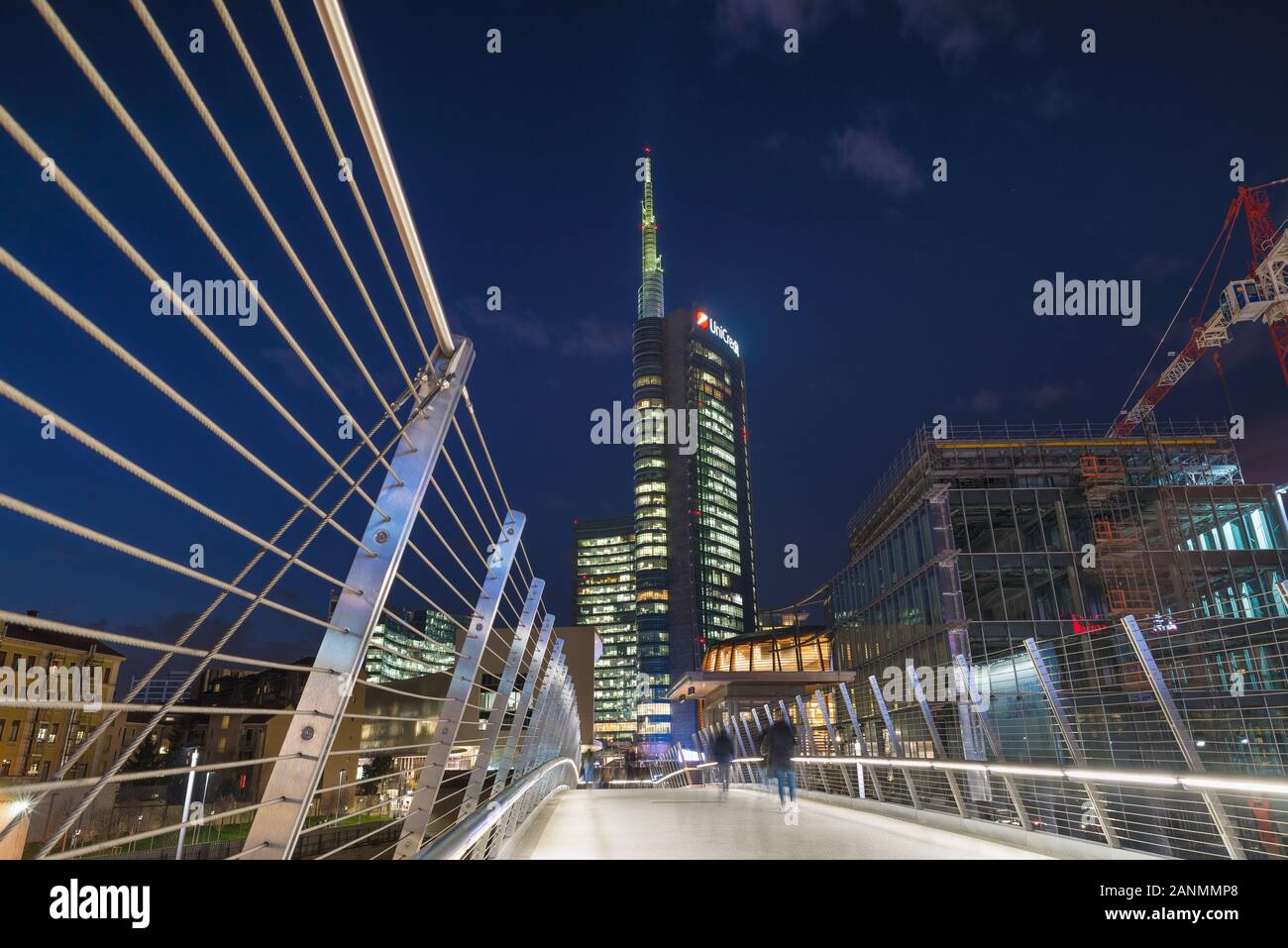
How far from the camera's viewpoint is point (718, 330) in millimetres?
147250

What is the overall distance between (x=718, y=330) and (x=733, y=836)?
14524 centimetres

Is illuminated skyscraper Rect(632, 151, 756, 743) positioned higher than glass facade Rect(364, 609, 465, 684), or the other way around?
illuminated skyscraper Rect(632, 151, 756, 743)

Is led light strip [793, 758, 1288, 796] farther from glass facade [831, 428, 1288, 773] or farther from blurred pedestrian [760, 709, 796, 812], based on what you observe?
glass facade [831, 428, 1288, 773]

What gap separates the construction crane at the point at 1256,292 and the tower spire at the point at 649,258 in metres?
114

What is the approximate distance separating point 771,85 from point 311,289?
18100 cm

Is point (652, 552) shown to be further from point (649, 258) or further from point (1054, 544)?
point (1054, 544)

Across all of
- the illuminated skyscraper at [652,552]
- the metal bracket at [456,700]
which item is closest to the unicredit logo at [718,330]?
the illuminated skyscraper at [652,552]

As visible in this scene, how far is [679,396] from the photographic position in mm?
135375

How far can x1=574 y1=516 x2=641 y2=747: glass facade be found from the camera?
5551 inches

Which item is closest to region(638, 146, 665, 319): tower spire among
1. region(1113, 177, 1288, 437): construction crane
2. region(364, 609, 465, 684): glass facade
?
region(1113, 177, 1288, 437): construction crane

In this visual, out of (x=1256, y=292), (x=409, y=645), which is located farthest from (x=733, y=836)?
(x=1256, y=292)

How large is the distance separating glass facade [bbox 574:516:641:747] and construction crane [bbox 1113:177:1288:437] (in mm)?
108459

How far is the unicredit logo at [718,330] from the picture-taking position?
14136 cm
